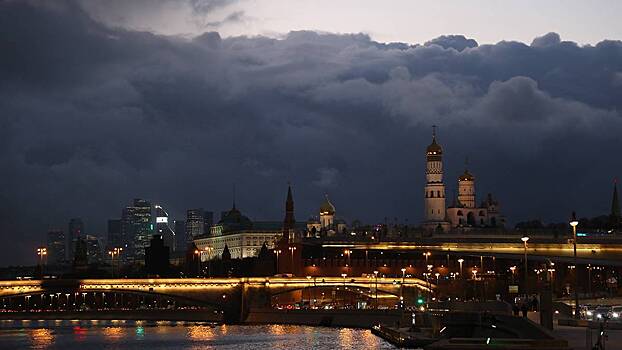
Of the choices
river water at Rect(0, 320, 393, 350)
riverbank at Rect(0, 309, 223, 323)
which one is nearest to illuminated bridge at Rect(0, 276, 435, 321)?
riverbank at Rect(0, 309, 223, 323)

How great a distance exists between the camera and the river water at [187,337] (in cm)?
10832

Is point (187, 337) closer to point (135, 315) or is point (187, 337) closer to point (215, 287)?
point (215, 287)

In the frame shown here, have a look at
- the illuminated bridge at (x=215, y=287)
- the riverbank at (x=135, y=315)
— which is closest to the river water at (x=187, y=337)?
the illuminated bridge at (x=215, y=287)

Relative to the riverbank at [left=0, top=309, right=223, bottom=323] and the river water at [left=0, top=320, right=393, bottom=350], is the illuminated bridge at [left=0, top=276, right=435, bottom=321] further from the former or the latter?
the river water at [left=0, top=320, right=393, bottom=350]

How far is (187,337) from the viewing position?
124438 millimetres

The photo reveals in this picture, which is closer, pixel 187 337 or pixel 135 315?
pixel 187 337

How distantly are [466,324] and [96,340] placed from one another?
161 feet

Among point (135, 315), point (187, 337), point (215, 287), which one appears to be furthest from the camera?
point (135, 315)

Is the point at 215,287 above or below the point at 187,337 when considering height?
above

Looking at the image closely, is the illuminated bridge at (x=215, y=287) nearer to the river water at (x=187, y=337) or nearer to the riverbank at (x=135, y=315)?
the riverbank at (x=135, y=315)

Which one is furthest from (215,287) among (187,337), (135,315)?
(187,337)

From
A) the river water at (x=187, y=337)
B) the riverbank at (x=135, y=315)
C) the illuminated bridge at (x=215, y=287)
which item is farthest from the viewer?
the riverbank at (x=135, y=315)

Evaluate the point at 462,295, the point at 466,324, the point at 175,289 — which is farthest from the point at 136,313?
the point at 466,324

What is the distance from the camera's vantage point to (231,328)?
142250 mm
